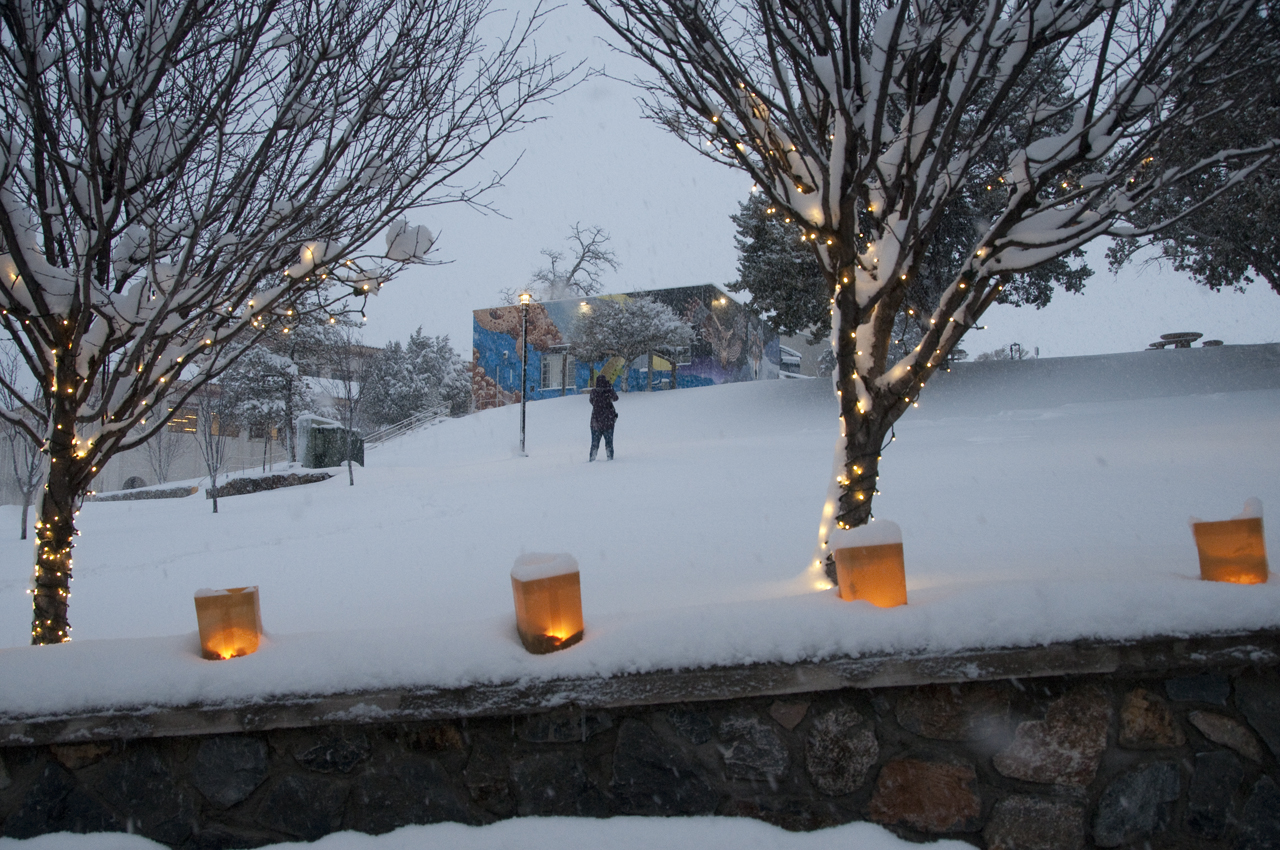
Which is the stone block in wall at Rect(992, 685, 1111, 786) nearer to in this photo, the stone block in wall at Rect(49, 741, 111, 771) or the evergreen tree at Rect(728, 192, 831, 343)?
the stone block in wall at Rect(49, 741, 111, 771)

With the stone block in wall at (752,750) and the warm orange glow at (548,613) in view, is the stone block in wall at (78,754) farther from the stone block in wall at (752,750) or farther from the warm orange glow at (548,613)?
the stone block in wall at (752,750)

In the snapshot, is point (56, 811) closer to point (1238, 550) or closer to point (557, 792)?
point (557, 792)

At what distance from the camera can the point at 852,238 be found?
274 centimetres

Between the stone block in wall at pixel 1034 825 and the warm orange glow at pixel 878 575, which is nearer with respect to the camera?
the stone block in wall at pixel 1034 825

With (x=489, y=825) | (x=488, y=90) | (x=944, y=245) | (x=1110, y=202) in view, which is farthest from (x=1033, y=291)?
(x=489, y=825)

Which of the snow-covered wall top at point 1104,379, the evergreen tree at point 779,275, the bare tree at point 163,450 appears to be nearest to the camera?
the snow-covered wall top at point 1104,379

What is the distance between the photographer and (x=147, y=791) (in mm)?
1931

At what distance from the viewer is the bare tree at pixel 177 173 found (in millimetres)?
2266

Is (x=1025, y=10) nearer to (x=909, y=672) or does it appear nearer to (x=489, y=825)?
(x=909, y=672)

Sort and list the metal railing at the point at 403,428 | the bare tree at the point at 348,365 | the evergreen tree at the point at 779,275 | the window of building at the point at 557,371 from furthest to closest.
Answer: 1. the window of building at the point at 557,371
2. the metal railing at the point at 403,428
3. the evergreen tree at the point at 779,275
4. the bare tree at the point at 348,365

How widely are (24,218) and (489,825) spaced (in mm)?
2657

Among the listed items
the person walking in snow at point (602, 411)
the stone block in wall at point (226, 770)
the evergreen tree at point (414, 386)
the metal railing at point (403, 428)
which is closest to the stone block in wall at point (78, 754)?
the stone block in wall at point (226, 770)

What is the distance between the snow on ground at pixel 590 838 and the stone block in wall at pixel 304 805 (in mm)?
38

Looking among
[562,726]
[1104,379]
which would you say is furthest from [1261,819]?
[1104,379]
